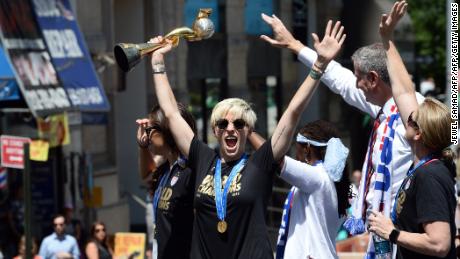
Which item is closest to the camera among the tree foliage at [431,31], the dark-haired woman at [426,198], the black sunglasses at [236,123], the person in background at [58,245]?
the dark-haired woman at [426,198]

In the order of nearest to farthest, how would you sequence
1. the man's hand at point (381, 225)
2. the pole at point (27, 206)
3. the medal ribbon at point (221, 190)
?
the man's hand at point (381, 225) < the medal ribbon at point (221, 190) < the pole at point (27, 206)

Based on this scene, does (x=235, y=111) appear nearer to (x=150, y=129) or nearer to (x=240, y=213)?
(x=240, y=213)

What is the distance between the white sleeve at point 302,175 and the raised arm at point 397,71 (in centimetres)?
64

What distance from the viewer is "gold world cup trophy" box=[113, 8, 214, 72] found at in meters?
6.51

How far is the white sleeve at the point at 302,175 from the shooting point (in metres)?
6.51

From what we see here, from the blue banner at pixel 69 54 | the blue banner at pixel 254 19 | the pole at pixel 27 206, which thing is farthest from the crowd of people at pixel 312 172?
the blue banner at pixel 254 19

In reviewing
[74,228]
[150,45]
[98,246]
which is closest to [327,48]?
[150,45]

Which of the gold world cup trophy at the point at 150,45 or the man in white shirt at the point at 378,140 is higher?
the gold world cup trophy at the point at 150,45

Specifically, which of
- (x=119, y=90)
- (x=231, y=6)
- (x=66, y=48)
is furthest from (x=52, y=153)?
(x=231, y=6)

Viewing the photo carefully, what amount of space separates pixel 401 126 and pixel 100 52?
1514 centimetres

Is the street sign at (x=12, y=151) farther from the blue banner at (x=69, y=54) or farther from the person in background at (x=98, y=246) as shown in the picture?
the blue banner at (x=69, y=54)

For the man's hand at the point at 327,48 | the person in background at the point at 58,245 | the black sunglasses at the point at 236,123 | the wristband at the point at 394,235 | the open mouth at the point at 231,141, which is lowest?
the person in background at the point at 58,245

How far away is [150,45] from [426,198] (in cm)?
190

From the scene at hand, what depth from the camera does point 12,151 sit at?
50.1ft
